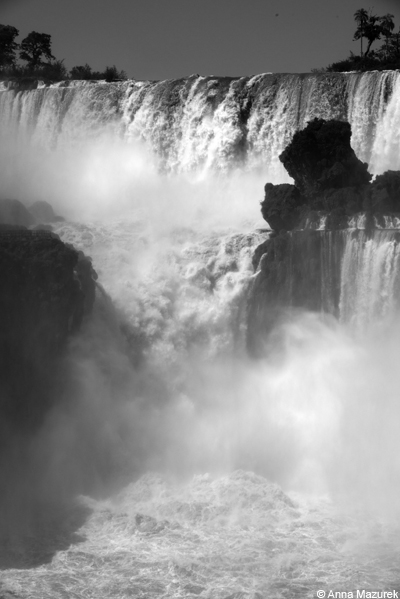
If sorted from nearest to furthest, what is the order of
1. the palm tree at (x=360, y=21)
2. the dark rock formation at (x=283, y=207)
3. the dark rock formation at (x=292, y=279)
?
1. the dark rock formation at (x=292, y=279)
2. the dark rock formation at (x=283, y=207)
3. the palm tree at (x=360, y=21)

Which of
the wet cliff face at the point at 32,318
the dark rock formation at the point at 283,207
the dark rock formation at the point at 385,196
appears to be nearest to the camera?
the wet cliff face at the point at 32,318

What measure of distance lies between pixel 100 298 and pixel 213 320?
3147 millimetres

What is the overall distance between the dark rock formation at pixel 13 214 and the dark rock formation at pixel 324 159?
7897mm

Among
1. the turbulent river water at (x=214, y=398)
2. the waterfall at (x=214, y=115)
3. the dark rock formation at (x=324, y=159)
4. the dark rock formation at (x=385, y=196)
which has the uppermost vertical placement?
the waterfall at (x=214, y=115)

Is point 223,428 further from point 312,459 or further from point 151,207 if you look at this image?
point 151,207

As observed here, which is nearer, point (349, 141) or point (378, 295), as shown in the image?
point (378, 295)

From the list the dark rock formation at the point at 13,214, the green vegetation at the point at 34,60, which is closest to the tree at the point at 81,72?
the green vegetation at the point at 34,60

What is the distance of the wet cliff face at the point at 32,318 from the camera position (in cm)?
2480

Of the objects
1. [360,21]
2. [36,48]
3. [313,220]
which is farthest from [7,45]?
[313,220]

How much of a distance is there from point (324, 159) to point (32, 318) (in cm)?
995

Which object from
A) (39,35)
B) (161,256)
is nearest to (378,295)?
(161,256)

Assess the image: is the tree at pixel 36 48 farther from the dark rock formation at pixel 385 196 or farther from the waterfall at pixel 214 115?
the dark rock formation at pixel 385 196

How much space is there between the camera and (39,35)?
51469mm

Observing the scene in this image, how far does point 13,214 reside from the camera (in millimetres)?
29984
